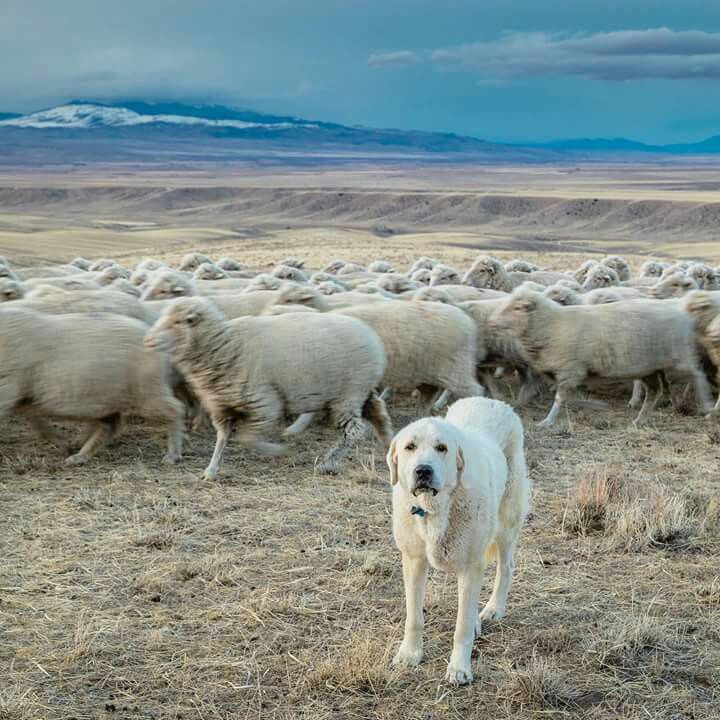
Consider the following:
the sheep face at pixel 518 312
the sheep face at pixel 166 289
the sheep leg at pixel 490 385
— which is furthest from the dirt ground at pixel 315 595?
the sheep face at pixel 166 289

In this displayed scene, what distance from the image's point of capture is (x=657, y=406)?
474 inches

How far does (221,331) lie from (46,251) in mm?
31003

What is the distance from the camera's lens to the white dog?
4.81 meters

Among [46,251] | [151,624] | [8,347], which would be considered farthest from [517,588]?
[46,251]

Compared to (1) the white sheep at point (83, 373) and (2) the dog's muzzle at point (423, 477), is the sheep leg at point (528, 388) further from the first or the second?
(2) the dog's muzzle at point (423, 477)

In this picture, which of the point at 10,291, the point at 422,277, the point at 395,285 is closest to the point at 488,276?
the point at 422,277

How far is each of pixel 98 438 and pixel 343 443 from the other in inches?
89.9

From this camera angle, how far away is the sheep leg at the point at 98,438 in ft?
30.5

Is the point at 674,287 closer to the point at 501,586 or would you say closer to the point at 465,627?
the point at 501,586

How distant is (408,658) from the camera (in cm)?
530

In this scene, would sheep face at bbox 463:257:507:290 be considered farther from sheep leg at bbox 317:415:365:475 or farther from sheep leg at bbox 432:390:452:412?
sheep leg at bbox 317:415:365:475

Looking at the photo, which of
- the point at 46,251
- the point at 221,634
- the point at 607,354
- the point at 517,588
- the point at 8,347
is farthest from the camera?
the point at 46,251

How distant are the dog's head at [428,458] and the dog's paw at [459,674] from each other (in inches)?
37.0

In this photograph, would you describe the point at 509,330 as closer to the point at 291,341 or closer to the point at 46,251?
the point at 291,341
